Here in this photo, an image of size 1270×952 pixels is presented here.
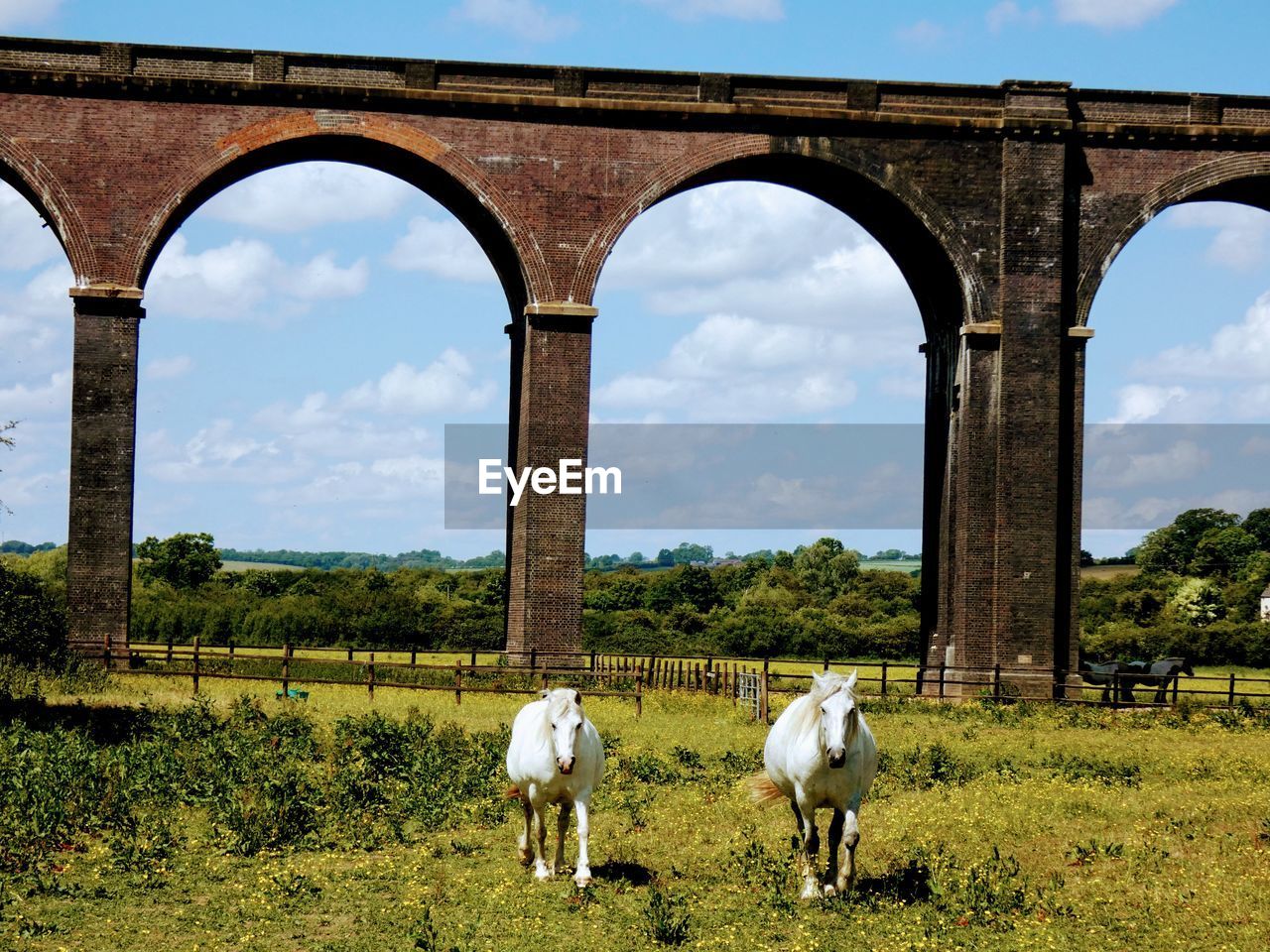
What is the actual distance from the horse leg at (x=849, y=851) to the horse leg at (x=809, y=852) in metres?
0.21

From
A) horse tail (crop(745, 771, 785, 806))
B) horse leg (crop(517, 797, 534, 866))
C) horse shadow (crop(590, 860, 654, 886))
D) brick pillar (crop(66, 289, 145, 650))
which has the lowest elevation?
horse shadow (crop(590, 860, 654, 886))

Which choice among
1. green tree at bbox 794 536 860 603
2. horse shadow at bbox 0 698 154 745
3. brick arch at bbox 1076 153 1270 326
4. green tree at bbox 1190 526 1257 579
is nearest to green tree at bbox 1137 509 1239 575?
green tree at bbox 1190 526 1257 579

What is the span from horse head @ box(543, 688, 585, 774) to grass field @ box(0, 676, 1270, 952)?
1158 millimetres

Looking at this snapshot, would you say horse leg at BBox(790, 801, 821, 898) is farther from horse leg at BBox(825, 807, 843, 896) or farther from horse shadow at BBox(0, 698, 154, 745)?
horse shadow at BBox(0, 698, 154, 745)

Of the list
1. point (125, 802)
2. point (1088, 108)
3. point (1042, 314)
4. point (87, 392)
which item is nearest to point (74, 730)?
point (125, 802)

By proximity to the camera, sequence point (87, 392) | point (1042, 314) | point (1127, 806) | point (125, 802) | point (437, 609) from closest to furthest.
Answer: point (125, 802) → point (1127, 806) → point (87, 392) → point (1042, 314) → point (437, 609)

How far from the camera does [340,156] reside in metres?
33.3

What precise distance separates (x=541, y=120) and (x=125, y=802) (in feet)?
62.4

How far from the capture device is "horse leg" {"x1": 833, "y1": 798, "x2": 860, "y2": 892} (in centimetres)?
1327


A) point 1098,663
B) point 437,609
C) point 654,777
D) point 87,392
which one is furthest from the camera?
point 437,609

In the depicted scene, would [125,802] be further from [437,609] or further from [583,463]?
[437,609]

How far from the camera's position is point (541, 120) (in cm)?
3272

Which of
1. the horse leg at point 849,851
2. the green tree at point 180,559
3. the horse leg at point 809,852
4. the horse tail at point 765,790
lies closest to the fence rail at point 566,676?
the horse tail at point 765,790

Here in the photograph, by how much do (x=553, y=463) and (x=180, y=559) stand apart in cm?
5167
